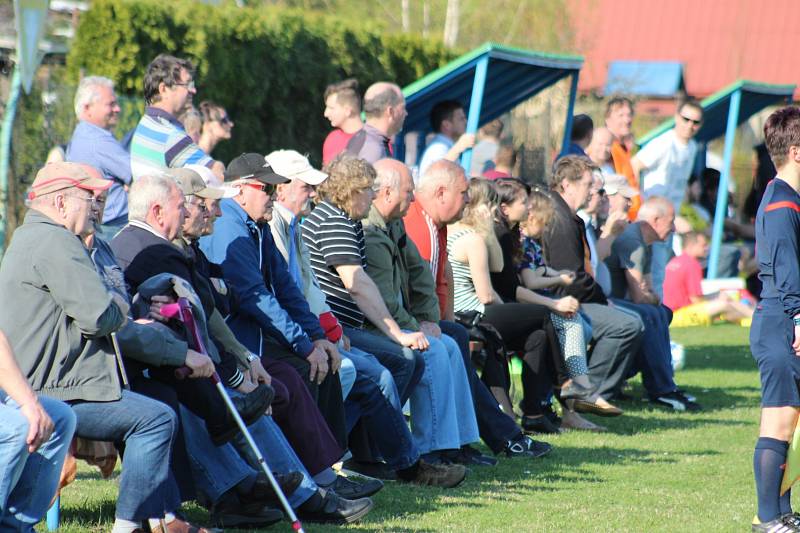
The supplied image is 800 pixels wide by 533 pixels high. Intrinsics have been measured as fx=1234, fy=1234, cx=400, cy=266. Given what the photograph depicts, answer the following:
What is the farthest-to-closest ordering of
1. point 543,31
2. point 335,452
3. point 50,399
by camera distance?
1. point 543,31
2. point 335,452
3. point 50,399

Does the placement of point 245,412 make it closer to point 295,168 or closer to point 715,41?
point 295,168

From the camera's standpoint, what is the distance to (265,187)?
6348 millimetres

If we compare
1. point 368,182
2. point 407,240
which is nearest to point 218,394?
point 368,182

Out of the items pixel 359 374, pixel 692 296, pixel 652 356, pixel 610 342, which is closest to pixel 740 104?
pixel 692 296

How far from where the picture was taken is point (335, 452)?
20.0ft

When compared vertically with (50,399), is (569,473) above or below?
below

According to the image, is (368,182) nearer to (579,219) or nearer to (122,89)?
(579,219)

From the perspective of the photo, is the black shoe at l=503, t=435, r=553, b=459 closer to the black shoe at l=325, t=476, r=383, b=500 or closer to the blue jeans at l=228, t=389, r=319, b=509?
the black shoe at l=325, t=476, r=383, b=500

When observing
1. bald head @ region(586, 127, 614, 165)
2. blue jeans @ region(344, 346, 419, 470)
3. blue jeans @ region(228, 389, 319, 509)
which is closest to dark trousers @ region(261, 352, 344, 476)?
blue jeans @ region(228, 389, 319, 509)

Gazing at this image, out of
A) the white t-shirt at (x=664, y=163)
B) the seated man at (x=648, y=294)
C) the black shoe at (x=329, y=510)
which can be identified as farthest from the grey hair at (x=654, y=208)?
the black shoe at (x=329, y=510)

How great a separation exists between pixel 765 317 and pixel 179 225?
273 centimetres

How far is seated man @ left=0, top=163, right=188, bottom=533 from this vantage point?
475cm

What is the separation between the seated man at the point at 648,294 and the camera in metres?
10.3

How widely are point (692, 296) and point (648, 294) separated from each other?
589cm
